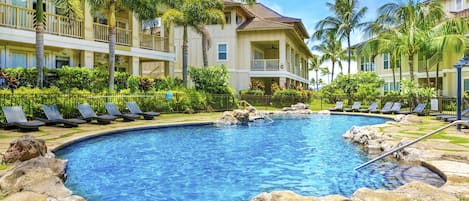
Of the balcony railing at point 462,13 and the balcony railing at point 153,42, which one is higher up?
the balcony railing at point 462,13

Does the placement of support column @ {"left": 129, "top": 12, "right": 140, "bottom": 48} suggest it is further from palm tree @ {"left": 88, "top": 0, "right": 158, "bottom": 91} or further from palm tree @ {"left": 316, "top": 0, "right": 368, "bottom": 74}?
palm tree @ {"left": 316, "top": 0, "right": 368, "bottom": 74}

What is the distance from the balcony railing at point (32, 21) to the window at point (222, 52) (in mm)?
13181

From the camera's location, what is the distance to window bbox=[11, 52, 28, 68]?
736 inches

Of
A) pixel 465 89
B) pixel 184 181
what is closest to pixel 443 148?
pixel 184 181

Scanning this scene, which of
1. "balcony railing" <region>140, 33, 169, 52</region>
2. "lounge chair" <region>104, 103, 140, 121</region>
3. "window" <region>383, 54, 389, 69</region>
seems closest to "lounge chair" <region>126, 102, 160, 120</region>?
"lounge chair" <region>104, 103, 140, 121</region>

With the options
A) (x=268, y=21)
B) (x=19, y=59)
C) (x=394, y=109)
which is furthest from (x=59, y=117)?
(x=268, y=21)

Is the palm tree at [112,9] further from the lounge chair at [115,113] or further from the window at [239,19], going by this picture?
the window at [239,19]

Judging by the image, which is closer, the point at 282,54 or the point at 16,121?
the point at 16,121

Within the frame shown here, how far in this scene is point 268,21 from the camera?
31.8 metres

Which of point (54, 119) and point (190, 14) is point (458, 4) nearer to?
point (190, 14)

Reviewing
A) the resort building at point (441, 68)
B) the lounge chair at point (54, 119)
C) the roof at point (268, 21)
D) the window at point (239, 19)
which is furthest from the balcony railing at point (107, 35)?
the resort building at point (441, 68)

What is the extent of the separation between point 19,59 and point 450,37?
2399cm

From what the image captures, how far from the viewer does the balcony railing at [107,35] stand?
21672 millimetres

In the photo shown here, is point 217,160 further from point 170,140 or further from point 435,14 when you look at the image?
point 435,14
